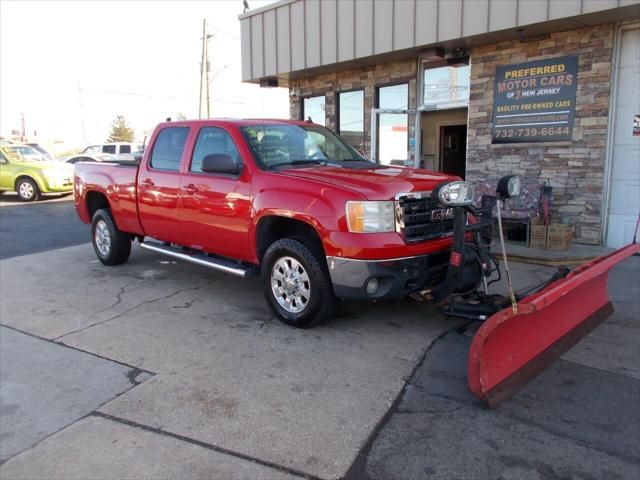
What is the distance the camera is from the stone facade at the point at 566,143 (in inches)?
308

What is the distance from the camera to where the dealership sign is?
8125mm

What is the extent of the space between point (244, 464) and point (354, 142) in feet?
31.1

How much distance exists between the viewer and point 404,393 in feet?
11.7

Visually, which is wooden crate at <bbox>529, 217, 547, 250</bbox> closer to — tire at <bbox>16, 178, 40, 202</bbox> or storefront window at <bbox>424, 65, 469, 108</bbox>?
storefront window at <bbox>424, 65, 469, 108</bbox>

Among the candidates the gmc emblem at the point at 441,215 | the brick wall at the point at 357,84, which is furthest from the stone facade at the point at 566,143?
the gmc emblem at the point at 441,215

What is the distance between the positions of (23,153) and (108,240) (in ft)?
40.2

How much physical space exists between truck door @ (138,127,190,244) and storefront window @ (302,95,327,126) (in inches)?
245

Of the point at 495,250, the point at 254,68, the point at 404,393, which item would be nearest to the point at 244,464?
the point at 404,393

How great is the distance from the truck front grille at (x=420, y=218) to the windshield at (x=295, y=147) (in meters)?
1.20

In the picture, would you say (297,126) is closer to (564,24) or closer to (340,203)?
(340,203)

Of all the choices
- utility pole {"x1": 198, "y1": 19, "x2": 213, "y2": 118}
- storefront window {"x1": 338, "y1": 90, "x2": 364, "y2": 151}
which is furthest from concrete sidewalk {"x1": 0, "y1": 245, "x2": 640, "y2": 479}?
utility pole {"x1": 198, "y1": 19, "x2": 213, "y2": 118}

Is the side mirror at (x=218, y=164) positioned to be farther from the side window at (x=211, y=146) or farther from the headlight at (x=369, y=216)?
the headlight at (x=369, y=216)

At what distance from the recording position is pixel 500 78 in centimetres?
885

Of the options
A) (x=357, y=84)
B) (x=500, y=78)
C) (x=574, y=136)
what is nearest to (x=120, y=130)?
(x=357, y=84)
